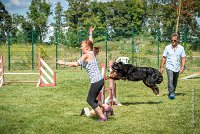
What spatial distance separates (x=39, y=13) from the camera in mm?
76062

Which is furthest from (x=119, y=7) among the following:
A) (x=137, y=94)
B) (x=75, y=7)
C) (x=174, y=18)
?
(x=137, y=94)

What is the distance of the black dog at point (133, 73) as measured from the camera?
10094 millimetres

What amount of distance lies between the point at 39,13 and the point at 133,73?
6793cm

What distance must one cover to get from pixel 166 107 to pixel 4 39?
22814 millimetres

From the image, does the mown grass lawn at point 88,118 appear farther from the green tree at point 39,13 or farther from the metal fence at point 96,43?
the green tree at point 39,13

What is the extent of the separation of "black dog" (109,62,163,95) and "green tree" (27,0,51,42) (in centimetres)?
6224

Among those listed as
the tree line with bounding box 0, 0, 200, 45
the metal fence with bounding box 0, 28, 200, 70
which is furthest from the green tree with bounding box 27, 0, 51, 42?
the metal fence with bounding box 0, 28, 200, 70

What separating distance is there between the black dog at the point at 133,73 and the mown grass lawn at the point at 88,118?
625mm

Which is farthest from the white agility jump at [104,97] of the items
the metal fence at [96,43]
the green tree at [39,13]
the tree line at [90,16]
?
the green tree at [39,13]

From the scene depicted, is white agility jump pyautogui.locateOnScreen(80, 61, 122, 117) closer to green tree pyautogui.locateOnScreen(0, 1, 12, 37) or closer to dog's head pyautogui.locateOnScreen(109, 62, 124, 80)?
dog's head pyautogui.locateOnScreen(109, 62, 124, 80)

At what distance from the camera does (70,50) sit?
3212cm

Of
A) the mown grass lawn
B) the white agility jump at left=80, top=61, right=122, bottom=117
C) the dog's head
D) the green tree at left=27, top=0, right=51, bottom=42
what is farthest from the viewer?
the green tree at left=27, top=0, right=51, bottom=42

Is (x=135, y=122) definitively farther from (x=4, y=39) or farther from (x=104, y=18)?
(x=104, y=18)

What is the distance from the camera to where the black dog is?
10094mm
